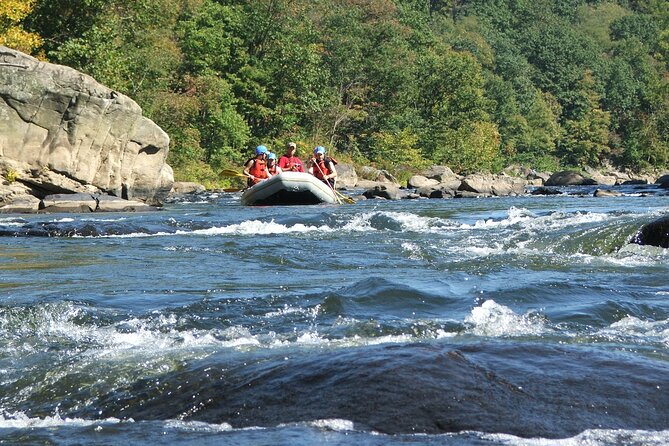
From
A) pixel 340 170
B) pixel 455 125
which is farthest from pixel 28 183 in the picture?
pixel 455 125

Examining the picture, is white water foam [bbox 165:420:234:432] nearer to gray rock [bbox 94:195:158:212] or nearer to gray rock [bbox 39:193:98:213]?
gray rock [bbox 39:193:98:213]

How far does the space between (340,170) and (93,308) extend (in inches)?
1407

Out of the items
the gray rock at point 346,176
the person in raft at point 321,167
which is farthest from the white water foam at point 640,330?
the gray rock at point 346,176

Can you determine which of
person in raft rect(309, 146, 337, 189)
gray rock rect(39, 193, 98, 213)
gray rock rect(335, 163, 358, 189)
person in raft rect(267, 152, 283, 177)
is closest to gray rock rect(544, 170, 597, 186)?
gray rock rect(335, 163, 358, 189)

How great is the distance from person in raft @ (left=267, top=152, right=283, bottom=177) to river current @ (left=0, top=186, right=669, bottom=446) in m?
12.2

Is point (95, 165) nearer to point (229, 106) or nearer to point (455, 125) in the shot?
point (229, 106)

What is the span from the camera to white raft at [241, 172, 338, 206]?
2158cm

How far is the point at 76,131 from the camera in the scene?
22.6 metres

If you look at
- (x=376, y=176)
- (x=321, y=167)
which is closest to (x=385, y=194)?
(x=321, y=167)

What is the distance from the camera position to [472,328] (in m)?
6.12

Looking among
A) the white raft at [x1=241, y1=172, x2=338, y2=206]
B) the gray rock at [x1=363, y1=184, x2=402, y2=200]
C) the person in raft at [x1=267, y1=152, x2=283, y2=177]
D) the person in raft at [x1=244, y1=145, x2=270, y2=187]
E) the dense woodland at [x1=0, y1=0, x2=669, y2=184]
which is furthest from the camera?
the dense woodland at [x1=0, y1=0, x2=669, y2=184]

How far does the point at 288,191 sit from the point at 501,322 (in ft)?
51.7

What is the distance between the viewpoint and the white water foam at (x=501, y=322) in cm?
591

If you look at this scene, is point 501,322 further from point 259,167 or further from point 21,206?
point 259,167
